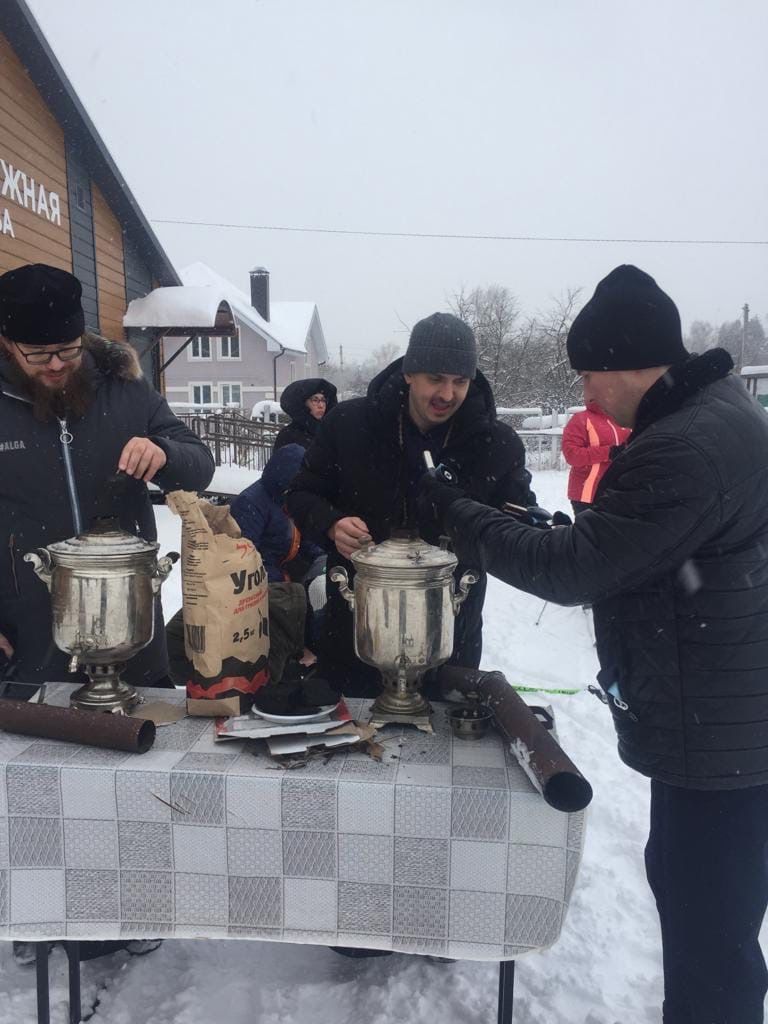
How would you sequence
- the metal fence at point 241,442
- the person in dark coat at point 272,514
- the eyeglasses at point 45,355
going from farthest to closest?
1. the metal fence at point 241,442
2. the person in dark coat at point 272,514
3. the eyeglasses at point 45,355

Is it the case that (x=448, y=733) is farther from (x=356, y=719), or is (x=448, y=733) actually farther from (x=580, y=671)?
(x=580, y=671)

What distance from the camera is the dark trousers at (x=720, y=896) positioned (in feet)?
5.16

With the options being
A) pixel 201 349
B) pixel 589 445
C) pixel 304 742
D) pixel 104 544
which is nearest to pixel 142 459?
pixel 104 544

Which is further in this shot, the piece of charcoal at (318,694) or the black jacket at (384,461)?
the black jacket at (384,461)

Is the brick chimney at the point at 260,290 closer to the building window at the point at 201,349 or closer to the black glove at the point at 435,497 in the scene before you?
the building window at the point at 201,349

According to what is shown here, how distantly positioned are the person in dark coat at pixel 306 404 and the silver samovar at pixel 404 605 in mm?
3350

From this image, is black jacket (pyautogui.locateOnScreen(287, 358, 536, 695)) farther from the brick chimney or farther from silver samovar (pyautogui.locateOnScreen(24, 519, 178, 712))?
the brick chimney

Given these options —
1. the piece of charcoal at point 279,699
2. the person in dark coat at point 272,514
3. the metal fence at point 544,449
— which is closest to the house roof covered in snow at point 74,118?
the person in dark coat at point 272,514

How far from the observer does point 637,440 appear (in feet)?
4.94

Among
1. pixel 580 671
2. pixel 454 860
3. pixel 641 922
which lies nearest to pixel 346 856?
pixel 454 860

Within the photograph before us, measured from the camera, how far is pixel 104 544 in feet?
5.64

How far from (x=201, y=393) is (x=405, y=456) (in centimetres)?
2820

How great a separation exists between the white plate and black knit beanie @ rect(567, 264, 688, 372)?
3.18 ft

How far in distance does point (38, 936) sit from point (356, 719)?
2.68ft
